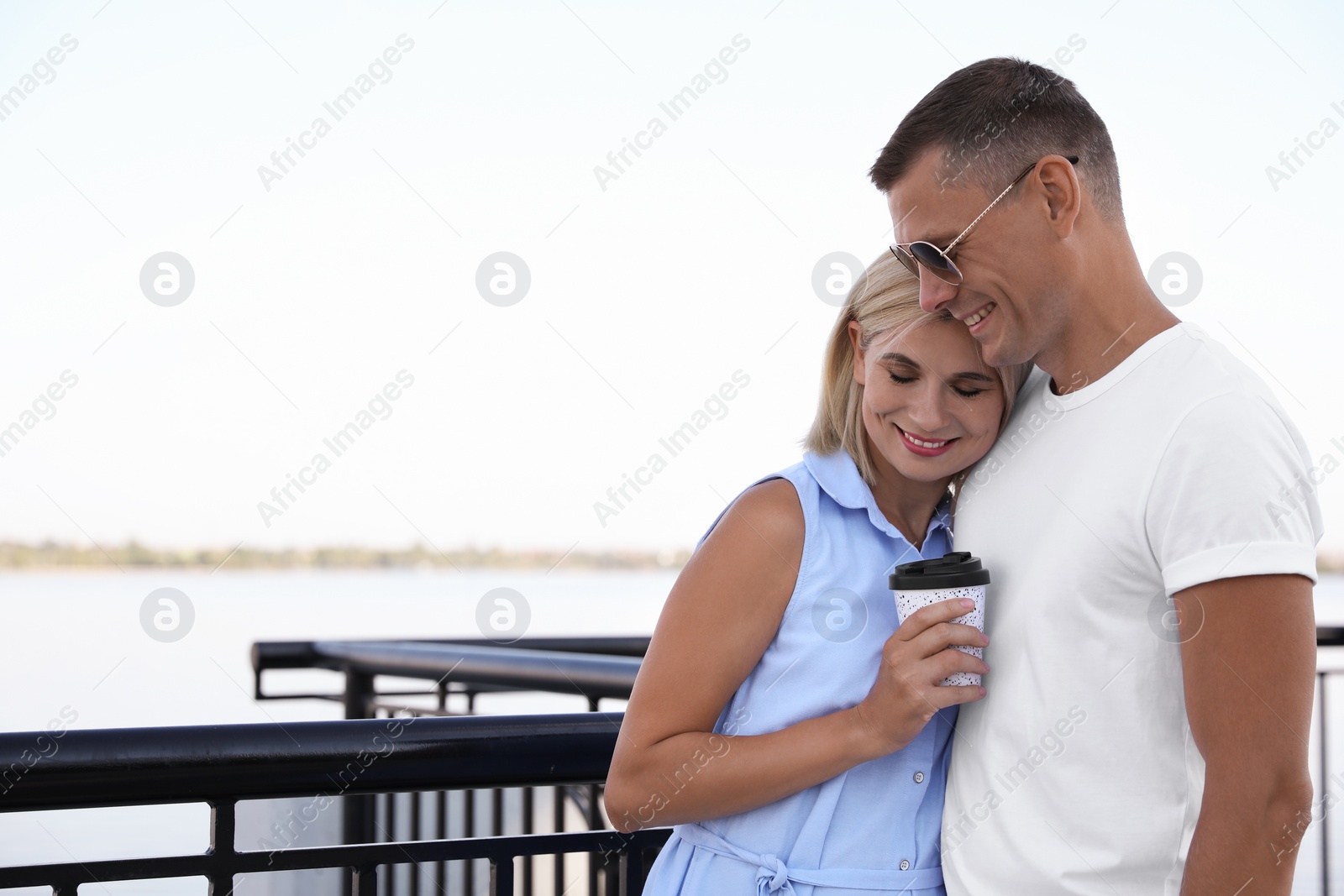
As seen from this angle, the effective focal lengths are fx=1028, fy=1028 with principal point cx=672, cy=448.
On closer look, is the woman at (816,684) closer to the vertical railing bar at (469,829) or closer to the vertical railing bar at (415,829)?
the vertical railing bar at (469,829)

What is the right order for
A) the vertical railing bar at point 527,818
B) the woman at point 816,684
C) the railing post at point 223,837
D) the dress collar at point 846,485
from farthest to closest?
the vertical railing bar at point 527,818 → the dress collar at point 846,485 → the woman at point 816,684 → the railing post at point 223,837

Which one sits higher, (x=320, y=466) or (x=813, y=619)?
(x=320, y=466)

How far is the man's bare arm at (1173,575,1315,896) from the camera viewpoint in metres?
1.01

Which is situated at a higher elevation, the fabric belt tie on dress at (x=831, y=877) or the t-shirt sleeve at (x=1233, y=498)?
the t-shirt sleeve at (x=1233, y=498)

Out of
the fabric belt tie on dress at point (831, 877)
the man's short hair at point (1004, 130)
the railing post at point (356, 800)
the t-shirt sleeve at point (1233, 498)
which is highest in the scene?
the man's short hair at point (1004, 130)

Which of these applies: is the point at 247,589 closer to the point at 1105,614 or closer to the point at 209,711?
the point at 209,711

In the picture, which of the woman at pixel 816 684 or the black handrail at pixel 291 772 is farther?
the woman at pixel 816 684

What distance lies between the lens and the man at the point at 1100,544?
3.37 ft

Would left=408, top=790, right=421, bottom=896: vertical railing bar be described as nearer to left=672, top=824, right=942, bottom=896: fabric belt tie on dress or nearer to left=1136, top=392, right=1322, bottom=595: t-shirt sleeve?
left=672, top=824, right=942, bottom=896: fabric belt tie on dress

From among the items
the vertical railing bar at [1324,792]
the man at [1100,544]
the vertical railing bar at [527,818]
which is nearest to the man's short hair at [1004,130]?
the man at [1100,544]

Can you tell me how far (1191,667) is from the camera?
1.07 meters

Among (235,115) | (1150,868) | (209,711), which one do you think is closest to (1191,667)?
(1150,868)

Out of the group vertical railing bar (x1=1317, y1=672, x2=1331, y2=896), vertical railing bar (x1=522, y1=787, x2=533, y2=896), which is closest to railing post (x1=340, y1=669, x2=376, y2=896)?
vertical railing bar (x1=522, y1=787, x2=533, y2=896)

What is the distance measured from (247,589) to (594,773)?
140 feet
